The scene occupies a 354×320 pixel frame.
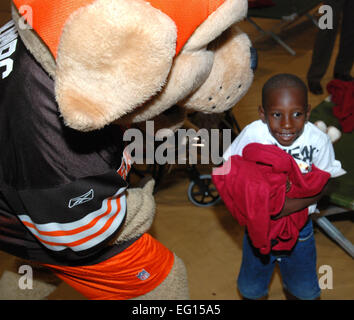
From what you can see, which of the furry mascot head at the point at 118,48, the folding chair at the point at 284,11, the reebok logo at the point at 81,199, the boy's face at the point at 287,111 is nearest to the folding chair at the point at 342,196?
the boy's face at the point at 287,111

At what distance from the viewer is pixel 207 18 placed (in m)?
1.11

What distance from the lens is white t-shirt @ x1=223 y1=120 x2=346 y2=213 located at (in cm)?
161

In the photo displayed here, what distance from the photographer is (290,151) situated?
1619mm

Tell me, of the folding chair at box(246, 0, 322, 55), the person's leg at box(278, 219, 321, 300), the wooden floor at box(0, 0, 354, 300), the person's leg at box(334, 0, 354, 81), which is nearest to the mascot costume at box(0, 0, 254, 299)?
the person's leg at box(278, 219, 321, 300)

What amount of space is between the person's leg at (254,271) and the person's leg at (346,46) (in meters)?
3.04

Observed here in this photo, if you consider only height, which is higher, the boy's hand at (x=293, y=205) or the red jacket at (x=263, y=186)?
the red jacket at (x=263, y=186)

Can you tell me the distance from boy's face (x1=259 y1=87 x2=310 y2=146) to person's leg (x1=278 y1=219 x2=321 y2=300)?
0.44 meters

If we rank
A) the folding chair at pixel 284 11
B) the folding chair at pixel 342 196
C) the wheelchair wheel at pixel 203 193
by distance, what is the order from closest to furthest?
1. the folding chair at pixel 342 196
2. the wheelchair wheel at pixel 203 193
3. the folding chair at pixel 284 11

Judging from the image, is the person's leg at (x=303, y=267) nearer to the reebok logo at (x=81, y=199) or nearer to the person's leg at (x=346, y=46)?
the reebok logo at (x=81, y=199)

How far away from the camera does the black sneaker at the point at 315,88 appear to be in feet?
13.9

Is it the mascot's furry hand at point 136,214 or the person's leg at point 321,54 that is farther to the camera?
the person's leg at point 321,54

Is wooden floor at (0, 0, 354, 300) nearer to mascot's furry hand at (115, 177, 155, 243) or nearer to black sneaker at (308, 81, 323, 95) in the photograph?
mascot's furry hand at (115, 177, 155, 243)

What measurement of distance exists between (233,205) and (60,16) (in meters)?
0.93
